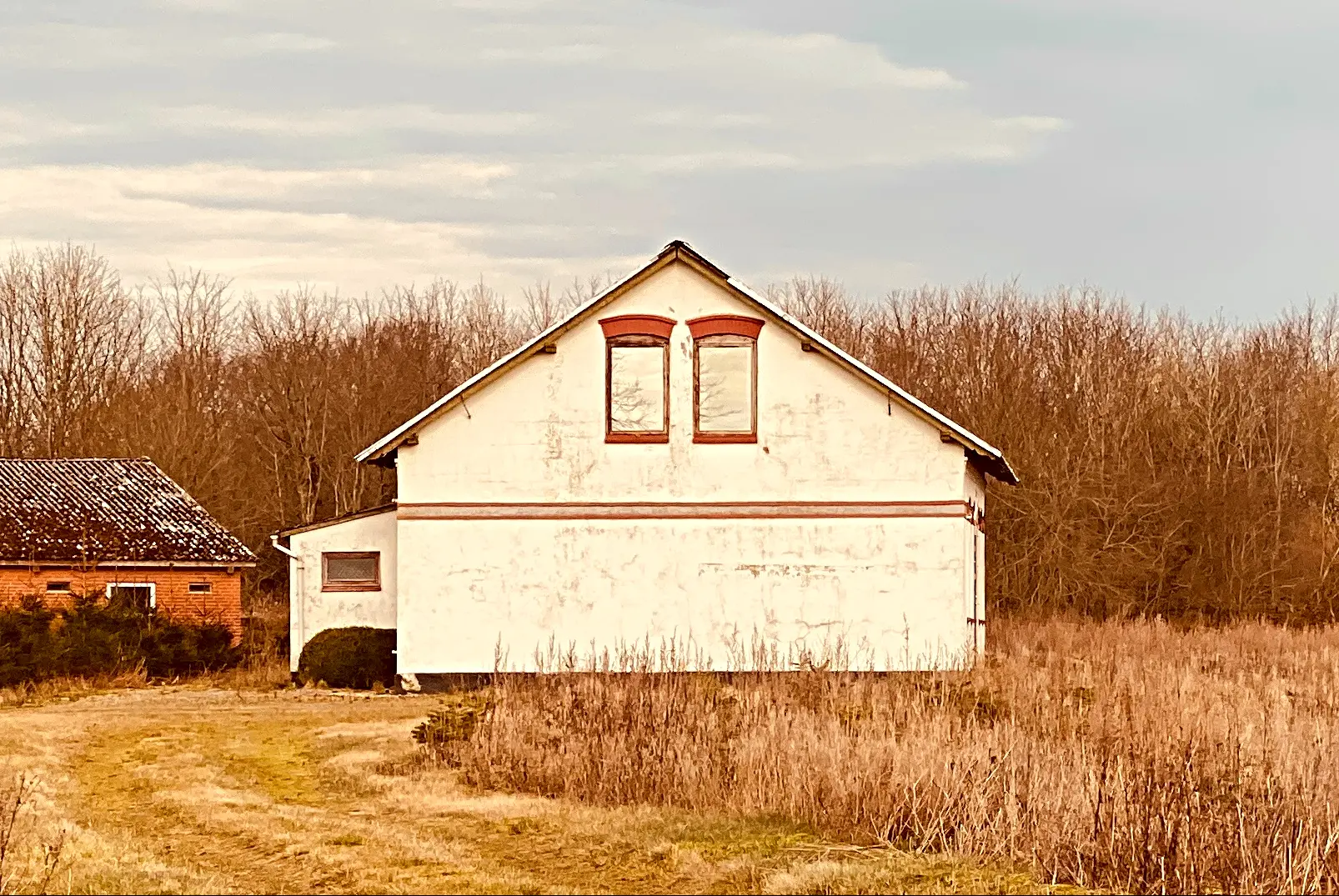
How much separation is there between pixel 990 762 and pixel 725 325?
53.2ft

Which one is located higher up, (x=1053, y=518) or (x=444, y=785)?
(x=1053, y=518)

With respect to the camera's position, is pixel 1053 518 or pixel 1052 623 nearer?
pixel 1052 623

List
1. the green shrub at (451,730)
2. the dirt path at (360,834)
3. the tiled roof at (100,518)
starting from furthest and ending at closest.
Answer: the tiled roof at (100,518) < the green shrub at (451,730) < the dirt path at (360,834)

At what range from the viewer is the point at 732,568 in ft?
92.3

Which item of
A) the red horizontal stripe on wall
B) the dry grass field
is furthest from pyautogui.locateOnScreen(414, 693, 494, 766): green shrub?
the red horizontal stripe on wall

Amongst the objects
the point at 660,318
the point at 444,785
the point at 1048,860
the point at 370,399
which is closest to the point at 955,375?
the point at 370,399

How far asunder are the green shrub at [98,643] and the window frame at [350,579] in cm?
439

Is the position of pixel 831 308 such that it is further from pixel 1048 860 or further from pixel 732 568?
pixel 1048 860

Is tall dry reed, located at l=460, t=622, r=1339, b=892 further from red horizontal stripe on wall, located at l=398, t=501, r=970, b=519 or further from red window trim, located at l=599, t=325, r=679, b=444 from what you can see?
red window trim, located at l=599, t=325, r=679, b=444

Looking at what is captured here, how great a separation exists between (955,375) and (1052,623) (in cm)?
1579

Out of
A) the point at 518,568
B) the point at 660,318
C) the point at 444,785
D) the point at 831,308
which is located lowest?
the point at 444,785

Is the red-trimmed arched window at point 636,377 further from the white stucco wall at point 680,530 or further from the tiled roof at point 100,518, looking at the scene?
the tiled roof at point 100,518

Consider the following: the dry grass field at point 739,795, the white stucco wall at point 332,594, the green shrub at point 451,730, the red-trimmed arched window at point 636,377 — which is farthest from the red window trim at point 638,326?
the green shrub at point 451,730

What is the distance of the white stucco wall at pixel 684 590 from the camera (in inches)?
1099
